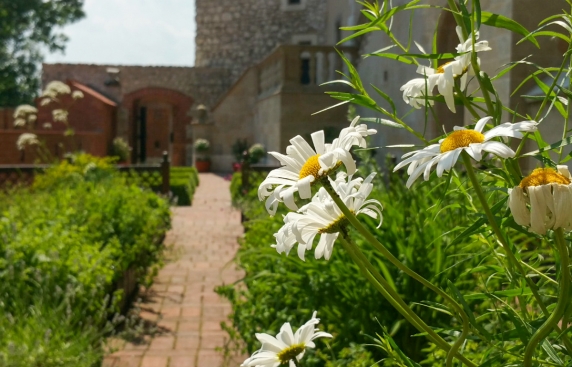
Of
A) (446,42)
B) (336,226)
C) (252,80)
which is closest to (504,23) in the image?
(336,226)

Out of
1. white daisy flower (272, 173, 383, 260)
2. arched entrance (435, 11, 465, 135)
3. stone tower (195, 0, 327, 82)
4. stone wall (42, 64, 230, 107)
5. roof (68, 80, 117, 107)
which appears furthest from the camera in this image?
stone wall (42, 64, 230, 107)

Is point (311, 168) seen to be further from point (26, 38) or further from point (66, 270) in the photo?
point (26, 38)

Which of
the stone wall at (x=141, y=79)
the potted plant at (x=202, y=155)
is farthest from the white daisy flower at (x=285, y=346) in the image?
the stone wall at (x=141, y=79)

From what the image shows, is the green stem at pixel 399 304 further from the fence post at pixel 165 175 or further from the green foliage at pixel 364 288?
the fence post at pixel 165 175

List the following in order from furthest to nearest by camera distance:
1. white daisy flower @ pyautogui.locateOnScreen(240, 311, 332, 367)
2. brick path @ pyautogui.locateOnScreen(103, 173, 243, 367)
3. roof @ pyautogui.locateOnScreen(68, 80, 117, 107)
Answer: roof @ pyautogui.locateOnScreen(68, 80, 117, 107), brick path @ pyautogui.locateOnScreen(103, 173, 243, 367), white daisy flower @ pyautogui.locateOnScreen(240, 311, 332, 367)

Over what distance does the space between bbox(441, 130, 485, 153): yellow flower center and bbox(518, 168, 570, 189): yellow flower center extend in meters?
0.09

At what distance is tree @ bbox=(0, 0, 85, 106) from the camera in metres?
26.7

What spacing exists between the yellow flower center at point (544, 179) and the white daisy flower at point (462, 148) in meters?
0.04

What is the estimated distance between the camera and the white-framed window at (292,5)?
75.5ft

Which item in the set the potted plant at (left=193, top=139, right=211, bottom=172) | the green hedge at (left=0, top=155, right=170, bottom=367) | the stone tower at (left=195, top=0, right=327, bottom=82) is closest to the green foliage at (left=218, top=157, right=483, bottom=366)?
the green hedge at (left=0, top=155, right=170, bottom=367)

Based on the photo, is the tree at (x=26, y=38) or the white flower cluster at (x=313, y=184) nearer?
the white flower cluster at (x=313, y=184)

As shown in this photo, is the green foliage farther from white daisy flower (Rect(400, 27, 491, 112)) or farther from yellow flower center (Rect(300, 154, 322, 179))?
yellow flower center (Rect(300, 154, 322, 179))

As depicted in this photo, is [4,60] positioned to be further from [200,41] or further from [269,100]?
[269,100]

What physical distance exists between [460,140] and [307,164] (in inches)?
9.8
